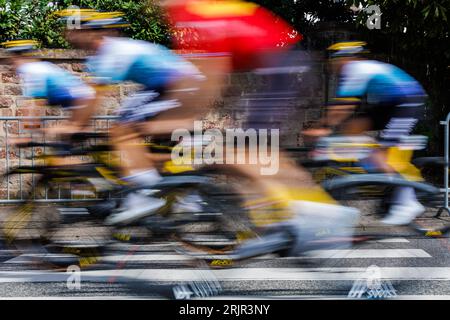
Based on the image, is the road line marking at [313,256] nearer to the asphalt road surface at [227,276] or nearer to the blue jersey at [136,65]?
the asphalt road surface at [227,276]

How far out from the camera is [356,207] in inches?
169

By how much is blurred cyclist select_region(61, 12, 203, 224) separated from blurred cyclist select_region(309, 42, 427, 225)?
1.11 metres

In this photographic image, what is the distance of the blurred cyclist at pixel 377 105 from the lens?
437 cm

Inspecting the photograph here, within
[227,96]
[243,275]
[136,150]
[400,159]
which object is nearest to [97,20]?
[136,150]

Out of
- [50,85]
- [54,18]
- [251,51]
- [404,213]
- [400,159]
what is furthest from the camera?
[54,18]

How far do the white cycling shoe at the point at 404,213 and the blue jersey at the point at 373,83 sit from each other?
0.85 m

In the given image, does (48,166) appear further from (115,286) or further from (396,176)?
(396,176)

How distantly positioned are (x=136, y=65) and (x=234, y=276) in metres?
1.87

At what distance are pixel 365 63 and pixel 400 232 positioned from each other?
1.27 metres

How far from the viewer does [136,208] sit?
13.5 feet

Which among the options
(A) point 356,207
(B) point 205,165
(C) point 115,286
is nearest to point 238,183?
(B) point 205,165

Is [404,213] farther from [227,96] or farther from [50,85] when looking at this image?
[227,96]

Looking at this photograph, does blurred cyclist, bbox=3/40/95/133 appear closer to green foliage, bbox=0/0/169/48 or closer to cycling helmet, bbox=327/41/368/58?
green foliage, bbox=0/0/169/48

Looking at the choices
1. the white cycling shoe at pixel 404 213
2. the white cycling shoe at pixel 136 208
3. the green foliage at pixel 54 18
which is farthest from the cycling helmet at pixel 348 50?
the white cycling shoe at pixel 136 208
